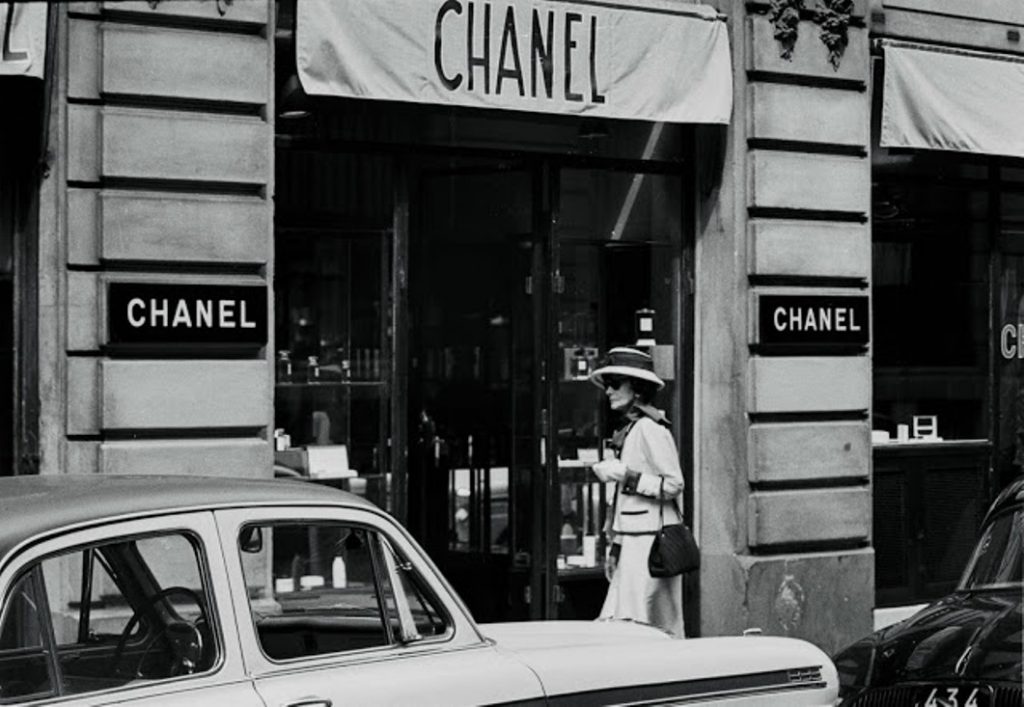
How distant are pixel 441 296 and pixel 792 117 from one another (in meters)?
2.87

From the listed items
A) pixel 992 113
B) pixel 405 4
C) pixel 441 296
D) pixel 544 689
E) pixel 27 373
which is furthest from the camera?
pixel 992 113

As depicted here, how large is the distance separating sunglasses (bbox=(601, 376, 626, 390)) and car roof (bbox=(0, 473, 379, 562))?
5655 millimetres

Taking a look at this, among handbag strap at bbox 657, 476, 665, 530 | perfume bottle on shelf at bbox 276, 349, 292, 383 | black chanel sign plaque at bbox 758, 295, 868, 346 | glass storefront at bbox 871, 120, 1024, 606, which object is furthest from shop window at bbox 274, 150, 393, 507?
glass storefront at bbox 871, 120, 1024, 606

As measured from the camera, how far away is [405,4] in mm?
12031

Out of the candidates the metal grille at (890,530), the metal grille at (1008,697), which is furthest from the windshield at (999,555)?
the metal grille at (890,530)

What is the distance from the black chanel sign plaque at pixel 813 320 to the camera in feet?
44.7

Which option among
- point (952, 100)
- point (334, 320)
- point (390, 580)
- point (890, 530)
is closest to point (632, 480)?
point (334, 320)

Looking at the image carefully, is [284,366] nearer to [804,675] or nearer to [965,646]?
[965,646]

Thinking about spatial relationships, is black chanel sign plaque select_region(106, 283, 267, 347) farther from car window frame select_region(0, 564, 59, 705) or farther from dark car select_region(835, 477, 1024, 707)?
car window frame select_region(0, 564, 59, 705)

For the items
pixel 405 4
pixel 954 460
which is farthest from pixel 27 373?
pixel 954 460

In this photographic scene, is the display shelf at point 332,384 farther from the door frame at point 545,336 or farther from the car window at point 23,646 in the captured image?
the car window at point 23,646

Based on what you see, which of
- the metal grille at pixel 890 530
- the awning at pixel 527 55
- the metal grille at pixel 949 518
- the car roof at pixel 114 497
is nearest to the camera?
the car roof at pixel 114 497

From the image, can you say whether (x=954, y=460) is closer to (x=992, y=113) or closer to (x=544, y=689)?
(x=992, y=113)

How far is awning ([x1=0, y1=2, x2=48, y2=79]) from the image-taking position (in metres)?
10.4
